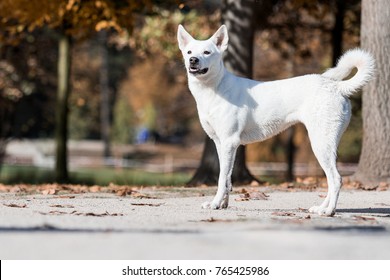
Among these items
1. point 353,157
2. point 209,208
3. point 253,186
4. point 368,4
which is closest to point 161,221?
point 209,208

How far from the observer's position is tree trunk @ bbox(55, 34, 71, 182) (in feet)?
73.6

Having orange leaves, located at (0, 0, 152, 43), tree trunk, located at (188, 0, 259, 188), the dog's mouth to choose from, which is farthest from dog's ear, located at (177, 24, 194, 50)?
orange leaves, located at (0, 0, 152, 43)

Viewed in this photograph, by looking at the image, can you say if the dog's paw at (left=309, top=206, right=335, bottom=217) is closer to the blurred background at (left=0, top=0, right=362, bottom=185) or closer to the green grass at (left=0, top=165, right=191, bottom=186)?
the blurred background at (left=0, top=0, right=362, bottom=185)

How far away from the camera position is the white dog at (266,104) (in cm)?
1050

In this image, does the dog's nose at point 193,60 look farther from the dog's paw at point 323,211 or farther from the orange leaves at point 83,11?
the orange leaves at point 83,11

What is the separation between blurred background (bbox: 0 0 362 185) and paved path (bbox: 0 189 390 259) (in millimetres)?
2835

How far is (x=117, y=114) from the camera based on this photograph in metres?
59.0

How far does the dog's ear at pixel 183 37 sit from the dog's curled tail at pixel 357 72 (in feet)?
5.71

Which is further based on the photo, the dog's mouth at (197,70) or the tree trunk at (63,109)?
the tree trunk at (63,109)

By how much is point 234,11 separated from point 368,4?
9.18ft

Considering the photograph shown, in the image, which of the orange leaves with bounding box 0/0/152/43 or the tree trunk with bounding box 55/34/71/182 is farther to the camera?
the tree trunk with bounding box 55/34/71/182

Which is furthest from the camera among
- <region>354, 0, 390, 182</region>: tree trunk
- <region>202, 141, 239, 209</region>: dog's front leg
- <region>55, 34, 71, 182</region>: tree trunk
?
<region>55, 34, 71, 182</region>: tree trunk

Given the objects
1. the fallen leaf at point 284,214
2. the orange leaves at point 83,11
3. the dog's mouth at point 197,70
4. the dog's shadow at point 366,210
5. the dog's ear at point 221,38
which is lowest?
the dog's shadow at point 366,210

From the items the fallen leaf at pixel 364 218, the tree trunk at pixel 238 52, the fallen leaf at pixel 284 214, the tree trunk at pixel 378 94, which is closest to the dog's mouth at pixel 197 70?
the fallen leaf at pixel 284 214
